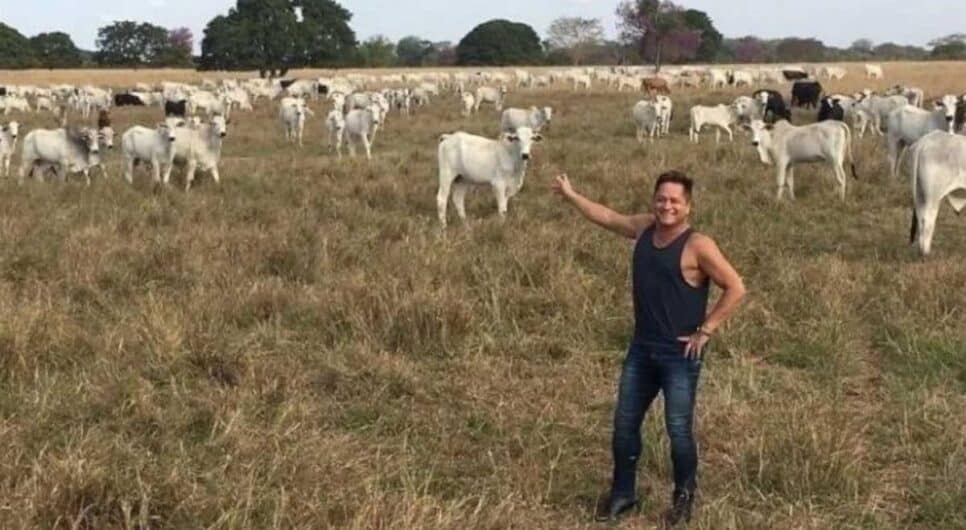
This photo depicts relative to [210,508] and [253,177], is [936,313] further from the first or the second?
[253,177]

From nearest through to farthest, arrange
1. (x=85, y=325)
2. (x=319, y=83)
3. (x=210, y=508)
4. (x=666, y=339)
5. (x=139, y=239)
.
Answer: (x=210, y=508) → (x=666, y=339) → (x=85, y=325) → (x=139, y=239) → (x=319, y=83)

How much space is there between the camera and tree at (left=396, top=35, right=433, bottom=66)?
377ft

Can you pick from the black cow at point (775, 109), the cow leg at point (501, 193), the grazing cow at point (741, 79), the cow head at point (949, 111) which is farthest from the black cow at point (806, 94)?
the cow leg at point (501, 193)

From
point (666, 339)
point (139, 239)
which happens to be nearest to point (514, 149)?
point (139, 239)

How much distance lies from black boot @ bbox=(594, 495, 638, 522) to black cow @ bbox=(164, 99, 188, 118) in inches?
1312

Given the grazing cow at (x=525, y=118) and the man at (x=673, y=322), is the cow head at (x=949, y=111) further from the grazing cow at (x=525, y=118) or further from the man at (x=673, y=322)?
the man at (x=673, y=322)

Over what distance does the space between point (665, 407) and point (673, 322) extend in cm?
41

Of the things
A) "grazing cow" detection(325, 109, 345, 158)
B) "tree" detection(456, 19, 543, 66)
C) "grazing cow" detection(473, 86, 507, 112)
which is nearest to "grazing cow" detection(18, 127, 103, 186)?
"grazing cow" detection(325, 109, 345, 158)

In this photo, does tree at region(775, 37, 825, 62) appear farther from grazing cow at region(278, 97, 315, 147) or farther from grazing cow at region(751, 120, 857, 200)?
grazing cow at region(751, 120, 857, 200)

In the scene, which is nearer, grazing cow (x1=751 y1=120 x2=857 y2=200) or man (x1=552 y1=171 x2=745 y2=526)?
man (x1=552 y1=171 x2=745 y2=526)

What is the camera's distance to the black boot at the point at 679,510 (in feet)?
15.6

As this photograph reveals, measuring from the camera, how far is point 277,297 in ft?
27.3

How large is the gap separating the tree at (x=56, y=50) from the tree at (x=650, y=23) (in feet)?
161

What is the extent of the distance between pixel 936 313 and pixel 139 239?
7.97 meters
